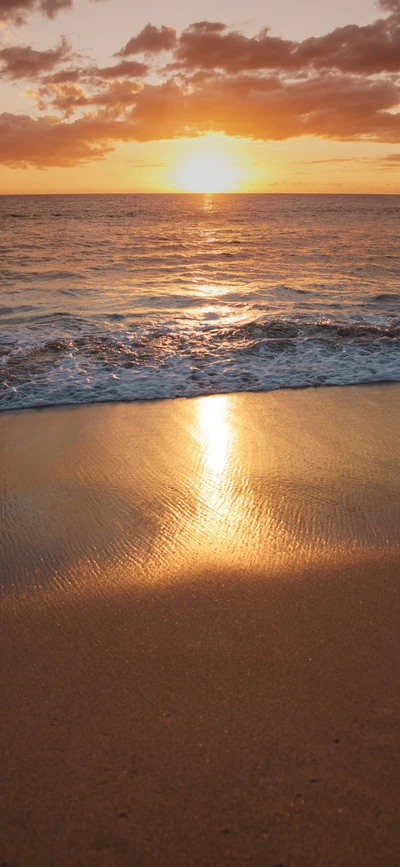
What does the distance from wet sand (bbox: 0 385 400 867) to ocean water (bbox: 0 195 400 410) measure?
262cm

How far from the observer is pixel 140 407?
630 cm

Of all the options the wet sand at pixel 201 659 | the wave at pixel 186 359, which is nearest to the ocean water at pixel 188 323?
the wave at pixel 186 359

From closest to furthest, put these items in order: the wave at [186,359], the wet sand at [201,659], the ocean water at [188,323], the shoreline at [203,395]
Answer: the wet sand at [201,659] < the shoreline at [203,395] < the wave at [186,359] < the ocean water at [188,323]

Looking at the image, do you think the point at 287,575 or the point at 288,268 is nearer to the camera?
the point at 287,575

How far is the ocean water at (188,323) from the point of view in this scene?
7266 mm

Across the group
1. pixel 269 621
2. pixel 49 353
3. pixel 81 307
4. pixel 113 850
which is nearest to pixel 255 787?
pixel 113 850

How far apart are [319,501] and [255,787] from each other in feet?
7.59

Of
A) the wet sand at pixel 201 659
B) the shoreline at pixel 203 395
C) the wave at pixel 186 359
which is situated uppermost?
the wave at pixel 186 359

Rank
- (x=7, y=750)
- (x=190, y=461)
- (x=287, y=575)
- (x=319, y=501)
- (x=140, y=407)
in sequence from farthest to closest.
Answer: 1. (x=140, y=407)
2. (x=190, y=461)
3. (x=319, y=501)
4. (x=287, y=575)
5. (x=7, y=750)

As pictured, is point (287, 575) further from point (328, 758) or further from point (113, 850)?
point (113, 850)

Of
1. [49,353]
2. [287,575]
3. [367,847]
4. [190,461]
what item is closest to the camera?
[367,847]

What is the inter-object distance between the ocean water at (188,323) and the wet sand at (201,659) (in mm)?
→ 2619

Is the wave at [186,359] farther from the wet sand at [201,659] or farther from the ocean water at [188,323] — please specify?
the wet sand at [201,659]

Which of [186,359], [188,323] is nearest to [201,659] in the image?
[186,359]
